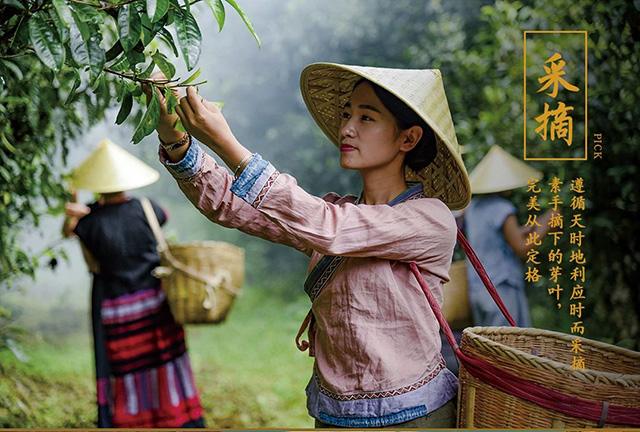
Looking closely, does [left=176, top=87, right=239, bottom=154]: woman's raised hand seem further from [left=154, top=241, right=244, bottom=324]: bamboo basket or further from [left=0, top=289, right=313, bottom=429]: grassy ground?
[left=0, top=289, right=313, bottom=429]: grassy ground

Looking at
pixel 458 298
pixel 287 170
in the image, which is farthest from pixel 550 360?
pixel 287 170

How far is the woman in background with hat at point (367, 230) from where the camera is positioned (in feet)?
3.59

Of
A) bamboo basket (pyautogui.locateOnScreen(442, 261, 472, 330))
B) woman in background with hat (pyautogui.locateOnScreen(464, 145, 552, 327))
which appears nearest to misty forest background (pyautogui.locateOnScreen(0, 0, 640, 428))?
woman in background with hat (pyautogui.locateOnScreen(464, 145, 552, 327))

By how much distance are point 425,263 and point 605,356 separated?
0.40 meters

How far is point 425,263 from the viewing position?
1.19 m

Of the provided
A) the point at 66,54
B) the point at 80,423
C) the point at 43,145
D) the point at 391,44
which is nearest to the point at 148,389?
the point at 80,423

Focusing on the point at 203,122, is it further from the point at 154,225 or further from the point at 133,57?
the point at 154,225

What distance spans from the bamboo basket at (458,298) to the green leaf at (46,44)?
5.25 feet

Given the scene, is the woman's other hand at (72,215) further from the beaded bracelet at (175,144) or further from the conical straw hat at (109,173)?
the beaded bracelet at (175,144)

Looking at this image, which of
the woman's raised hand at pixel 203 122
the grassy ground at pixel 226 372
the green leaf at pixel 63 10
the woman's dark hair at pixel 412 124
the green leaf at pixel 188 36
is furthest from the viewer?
the grassy ground at pixel 226 372

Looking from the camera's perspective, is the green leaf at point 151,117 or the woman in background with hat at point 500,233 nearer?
the green leaf at point 151,117

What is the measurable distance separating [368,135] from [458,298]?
48.5 inches

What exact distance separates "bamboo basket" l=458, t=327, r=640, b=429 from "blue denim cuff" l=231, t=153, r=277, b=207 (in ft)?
1.37

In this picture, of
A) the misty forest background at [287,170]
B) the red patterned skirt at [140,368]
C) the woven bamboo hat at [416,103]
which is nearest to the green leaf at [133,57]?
the woven bamboo hat at [416,103]
